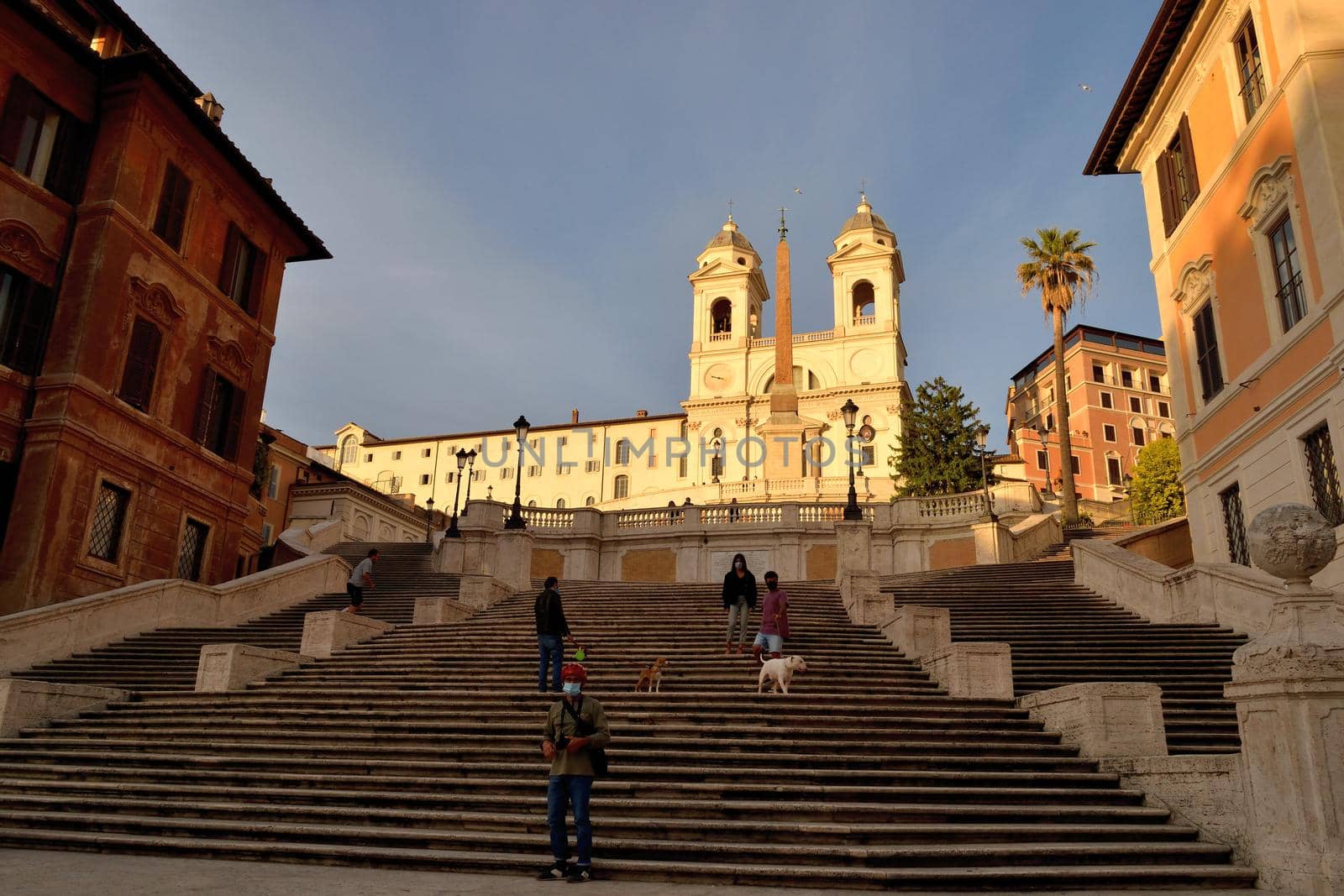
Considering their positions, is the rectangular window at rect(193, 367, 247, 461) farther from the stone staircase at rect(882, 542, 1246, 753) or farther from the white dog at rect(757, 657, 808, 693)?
the white dog at rect(757, 657, 808, 693)

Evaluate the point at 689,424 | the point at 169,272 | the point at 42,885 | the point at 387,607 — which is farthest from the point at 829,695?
the point at 689,424

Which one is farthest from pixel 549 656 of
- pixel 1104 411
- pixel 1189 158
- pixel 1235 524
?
pixel 1104 411

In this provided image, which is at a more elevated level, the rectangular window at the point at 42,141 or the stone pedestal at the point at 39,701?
the rectangular window at the point at 42,141

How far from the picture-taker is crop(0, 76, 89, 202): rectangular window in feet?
67.9

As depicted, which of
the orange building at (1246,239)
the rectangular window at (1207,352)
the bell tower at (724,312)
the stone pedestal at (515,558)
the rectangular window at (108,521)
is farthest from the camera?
the bell tower at (724,312)

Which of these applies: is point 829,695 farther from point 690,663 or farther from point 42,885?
point 42,885

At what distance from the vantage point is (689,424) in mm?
77938

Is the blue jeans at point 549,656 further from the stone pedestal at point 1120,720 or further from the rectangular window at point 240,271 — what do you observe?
the rectangular window at point 240,271

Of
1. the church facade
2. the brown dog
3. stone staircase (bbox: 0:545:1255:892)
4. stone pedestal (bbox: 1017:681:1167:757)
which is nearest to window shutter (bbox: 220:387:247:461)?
stone staircase (bbox: 0:545:1255:892)

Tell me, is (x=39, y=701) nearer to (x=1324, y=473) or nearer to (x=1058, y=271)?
(x=1324, y=473)

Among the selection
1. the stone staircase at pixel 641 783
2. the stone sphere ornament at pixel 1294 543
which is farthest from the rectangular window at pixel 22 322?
the stone sphere ornament at pixel 1294 543

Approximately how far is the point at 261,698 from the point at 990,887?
33.0ft

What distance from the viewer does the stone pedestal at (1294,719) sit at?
668 centimetres

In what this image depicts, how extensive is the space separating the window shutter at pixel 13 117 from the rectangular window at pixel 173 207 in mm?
3390
